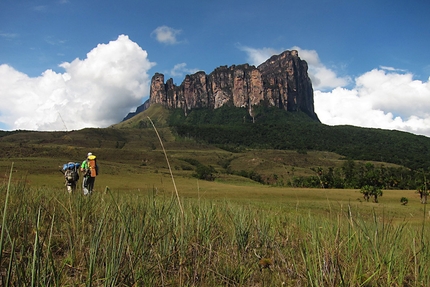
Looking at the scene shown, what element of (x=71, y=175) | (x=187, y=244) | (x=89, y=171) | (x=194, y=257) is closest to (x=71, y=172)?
(x=71, y=175)

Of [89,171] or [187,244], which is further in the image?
[89,171]

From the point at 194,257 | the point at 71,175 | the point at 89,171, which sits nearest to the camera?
the point at 194,257

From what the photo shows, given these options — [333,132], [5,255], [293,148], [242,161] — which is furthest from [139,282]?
[333,132]

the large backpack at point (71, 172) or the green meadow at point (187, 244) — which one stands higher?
the large backpack at point (71, 172)

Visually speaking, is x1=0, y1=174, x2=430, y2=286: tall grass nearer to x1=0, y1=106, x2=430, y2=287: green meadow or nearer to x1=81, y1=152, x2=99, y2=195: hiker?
x1=0, y1=106, x2=430, y2=287: green meadow

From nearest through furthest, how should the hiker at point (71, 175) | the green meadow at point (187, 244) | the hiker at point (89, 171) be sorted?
the green meadow at point (187, 244) → the hiker at point (89, 171) → the hiker at point (71, 175)

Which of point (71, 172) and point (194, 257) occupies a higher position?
point (71, 172)

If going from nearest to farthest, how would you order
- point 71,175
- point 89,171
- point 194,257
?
point 194,257, point 89,171, point 71,175

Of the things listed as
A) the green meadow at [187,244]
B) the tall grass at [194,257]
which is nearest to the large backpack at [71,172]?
the green meadow at [187,244]

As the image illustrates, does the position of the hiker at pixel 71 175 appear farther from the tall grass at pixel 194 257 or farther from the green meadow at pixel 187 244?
the tall grass at pixel 194 257

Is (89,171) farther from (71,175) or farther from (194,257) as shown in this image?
(194,257)

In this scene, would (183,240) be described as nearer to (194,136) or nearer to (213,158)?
(213,158)

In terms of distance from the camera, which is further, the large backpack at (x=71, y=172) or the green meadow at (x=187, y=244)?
the large backpack at (x=71, y=172)

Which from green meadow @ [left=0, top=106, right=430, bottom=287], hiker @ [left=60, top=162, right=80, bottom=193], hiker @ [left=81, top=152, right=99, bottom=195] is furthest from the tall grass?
hiker @ [left=60, top=162, right=80, bottom=193]
